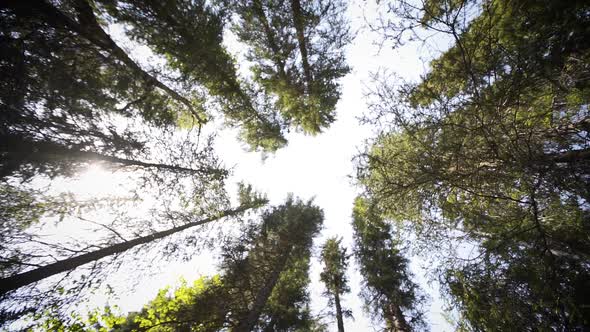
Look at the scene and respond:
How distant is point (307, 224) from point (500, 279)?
858 centimetres

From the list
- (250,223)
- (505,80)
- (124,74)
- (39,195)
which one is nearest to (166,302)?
(250,223)

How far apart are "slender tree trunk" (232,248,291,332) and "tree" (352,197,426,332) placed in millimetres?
4113

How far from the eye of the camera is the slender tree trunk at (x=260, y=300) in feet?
21.1

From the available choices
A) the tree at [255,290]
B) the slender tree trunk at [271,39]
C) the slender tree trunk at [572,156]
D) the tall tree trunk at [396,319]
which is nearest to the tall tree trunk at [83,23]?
the slender tree trunk at [271,39]

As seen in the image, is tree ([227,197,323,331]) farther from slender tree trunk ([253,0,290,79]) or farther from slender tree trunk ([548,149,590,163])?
slender tree trunk ([548,149,590,163])

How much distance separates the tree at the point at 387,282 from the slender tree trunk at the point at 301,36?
224 inches

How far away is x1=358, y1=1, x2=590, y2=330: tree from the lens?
10.8 feet

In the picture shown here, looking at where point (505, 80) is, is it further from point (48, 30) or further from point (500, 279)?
point (48, 30)

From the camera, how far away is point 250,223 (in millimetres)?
9938

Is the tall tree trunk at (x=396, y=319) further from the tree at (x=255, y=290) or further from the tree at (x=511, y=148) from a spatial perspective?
the tree at (x=511, y=148)

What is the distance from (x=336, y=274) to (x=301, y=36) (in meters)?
11.8

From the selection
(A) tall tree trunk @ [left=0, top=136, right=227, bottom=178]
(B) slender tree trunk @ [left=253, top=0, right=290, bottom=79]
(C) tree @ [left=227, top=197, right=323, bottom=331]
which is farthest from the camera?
(C) tree @ [left=227, top=197, right=323, bottom=331]

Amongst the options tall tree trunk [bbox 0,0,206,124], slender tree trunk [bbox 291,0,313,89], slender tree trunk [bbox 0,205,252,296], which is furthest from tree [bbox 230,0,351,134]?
slender tree trunk [bbox 0,205,252,296]

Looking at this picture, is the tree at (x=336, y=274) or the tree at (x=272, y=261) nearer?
the tree at (x=272, y=261)
